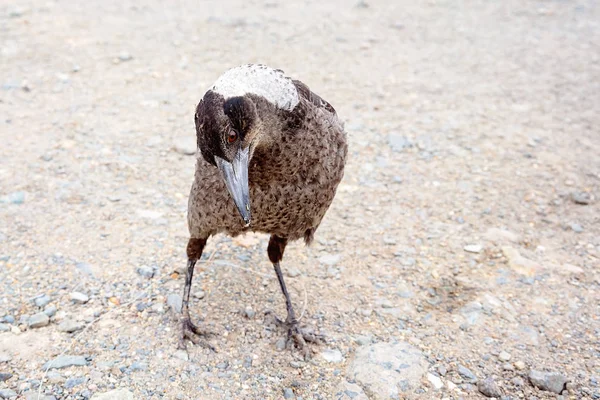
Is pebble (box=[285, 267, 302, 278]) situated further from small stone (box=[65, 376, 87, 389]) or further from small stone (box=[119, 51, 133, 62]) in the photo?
small stone (box=[119, 51, 133, 62])

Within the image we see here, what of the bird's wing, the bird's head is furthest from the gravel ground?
the bird's wing

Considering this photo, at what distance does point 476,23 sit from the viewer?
348 inches

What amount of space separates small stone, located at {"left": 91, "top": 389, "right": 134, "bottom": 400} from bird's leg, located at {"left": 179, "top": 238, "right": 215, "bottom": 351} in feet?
1.49

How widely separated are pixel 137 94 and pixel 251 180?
370cm

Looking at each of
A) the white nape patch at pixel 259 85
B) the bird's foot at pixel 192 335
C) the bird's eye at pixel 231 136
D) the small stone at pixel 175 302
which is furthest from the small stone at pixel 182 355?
the white nape patch at pixel 259 85

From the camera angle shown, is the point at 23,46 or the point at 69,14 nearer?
the point at 23,46

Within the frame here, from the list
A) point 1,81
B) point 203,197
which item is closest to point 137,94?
point 1,81

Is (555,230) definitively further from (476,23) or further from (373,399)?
(476,23)

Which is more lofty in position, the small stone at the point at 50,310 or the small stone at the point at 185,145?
the small stone at the point at 185,145

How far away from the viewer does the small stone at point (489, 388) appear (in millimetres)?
3242

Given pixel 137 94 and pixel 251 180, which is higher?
pixel 251 180

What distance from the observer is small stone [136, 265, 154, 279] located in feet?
12.9

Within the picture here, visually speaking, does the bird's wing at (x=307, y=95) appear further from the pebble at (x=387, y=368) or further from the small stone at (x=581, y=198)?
the small stone at (x=581, y=198)

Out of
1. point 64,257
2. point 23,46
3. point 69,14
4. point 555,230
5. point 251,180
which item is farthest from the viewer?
point 69,14
